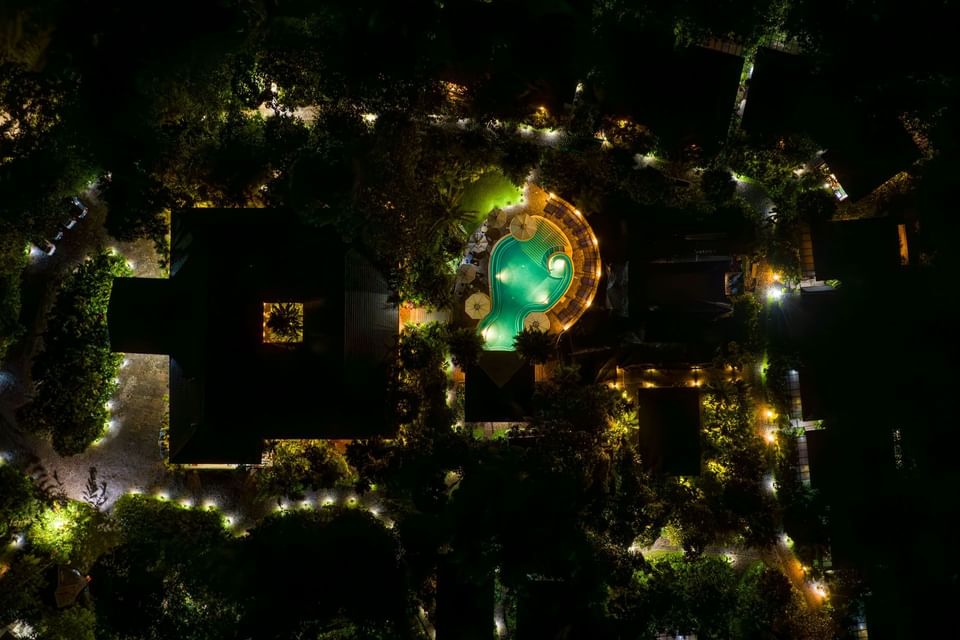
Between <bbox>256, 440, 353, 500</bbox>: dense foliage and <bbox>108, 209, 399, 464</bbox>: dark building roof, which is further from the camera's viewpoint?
<bbox>256, 440, 353, 500</bbox>: dense foliage

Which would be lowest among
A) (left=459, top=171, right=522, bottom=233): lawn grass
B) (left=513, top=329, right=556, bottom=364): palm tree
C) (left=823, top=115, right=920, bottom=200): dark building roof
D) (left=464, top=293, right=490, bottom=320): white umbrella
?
(left=513, top=329, right=556, bottom=364): palm tree

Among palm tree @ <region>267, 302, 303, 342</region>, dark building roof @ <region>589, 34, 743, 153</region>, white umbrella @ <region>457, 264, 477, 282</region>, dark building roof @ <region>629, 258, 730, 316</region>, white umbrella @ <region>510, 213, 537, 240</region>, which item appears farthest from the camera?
white umbrella @ <region>457, 264, 477, 282</region>

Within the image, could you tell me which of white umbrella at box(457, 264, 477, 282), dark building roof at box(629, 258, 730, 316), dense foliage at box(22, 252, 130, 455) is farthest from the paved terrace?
dense foliage at box(22, 252, 130, 455)

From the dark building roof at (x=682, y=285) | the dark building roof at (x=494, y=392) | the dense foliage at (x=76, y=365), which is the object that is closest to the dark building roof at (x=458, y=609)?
the dark building roof at (x=494, y=392)

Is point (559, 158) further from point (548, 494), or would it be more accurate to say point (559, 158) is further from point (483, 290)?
point (548, 494)

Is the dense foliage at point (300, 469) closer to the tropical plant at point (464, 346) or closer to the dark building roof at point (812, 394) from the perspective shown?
the tropical plant at point (464, 346)

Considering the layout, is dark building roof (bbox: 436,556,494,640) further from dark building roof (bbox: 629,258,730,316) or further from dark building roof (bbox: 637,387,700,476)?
dark building roof (bbox: 629,258,730,316)

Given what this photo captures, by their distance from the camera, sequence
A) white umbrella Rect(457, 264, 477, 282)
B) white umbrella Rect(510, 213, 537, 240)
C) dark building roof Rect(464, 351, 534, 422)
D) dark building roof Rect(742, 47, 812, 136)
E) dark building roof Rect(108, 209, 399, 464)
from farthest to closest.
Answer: white umbrella Rect(457, 264, 477, 282) < white umbrella Rect(510, 213, 537, 240) < dark building roof Rect(464, 351, 534, 422) < dark building roof Rect(742, 47, 812, 136) < dark building roof Rect(108, 209, 399, 464)
